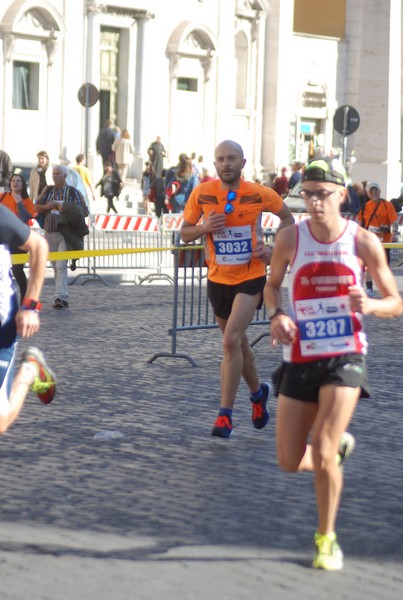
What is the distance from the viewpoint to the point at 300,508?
6.92 metres

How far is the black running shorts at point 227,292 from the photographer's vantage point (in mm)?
8938

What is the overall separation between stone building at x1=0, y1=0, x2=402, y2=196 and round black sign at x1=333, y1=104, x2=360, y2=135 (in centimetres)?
654

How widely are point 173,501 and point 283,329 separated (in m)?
1.32

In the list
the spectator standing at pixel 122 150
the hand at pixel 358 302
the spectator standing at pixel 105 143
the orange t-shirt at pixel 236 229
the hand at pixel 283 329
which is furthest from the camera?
the spectator standing at pixel 122 150

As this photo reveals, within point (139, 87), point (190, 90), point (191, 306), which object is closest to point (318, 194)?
point (191, 306)

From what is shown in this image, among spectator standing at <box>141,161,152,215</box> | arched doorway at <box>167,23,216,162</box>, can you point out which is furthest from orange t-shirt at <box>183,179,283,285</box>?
arched doorway at <box>167,23,216,162</box>

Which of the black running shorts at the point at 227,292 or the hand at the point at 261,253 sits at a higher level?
the hand at the point at 261,253

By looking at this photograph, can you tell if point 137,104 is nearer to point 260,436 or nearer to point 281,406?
point 260,436

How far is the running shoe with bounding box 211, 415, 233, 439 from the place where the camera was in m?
8.77

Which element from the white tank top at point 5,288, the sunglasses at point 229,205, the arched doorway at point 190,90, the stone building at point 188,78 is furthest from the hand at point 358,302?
the arched doorway at point 190,90

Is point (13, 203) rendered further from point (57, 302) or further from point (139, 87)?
point (139, 87)

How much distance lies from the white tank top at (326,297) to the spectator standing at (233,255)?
2580mm

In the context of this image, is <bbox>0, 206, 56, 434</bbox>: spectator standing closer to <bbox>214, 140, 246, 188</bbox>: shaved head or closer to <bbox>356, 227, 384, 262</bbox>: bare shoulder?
<bbox>356, 227, 384, 262</bbox>: bare shoulder

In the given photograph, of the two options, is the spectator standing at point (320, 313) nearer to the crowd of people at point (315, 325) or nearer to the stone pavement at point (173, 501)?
the crowd of people at point (315, 325)
